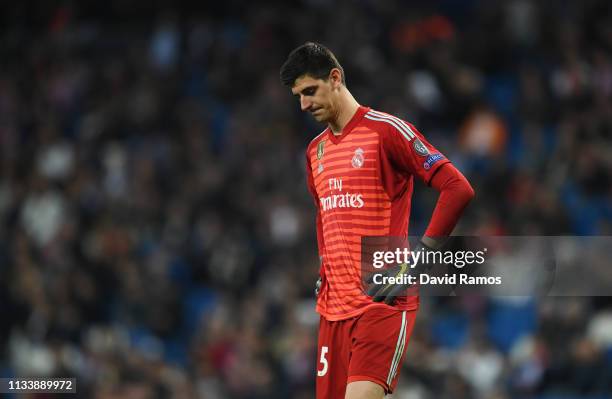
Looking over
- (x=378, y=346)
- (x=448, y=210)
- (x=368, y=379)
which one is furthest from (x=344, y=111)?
(x=368, y=379)

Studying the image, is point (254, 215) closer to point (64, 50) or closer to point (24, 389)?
point (24, 389)

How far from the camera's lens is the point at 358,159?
5.83m

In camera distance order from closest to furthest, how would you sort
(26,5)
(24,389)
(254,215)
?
(24,389) → (254,215) → (26,5)

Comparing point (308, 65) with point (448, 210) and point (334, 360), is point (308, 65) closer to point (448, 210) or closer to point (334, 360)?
point (448, 210)

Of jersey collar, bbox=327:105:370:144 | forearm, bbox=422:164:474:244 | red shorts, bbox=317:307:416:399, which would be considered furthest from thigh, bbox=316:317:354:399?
jersey collar, bbox=327:105:370:144

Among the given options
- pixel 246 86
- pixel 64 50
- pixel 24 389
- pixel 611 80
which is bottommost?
pixel 24 389

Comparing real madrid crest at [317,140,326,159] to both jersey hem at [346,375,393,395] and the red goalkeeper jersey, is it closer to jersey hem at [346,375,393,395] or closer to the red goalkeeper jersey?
the red goalkeeper jersey

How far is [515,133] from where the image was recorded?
1301 cm

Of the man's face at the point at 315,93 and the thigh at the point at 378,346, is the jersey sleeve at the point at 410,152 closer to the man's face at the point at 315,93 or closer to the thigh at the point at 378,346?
the man's face at the point at 315,93

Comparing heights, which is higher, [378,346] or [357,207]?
[357,207]

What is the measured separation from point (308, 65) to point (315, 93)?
15 centimetres

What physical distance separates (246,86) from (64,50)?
12.0 feet

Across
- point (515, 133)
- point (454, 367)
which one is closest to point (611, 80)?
point (515, 133)

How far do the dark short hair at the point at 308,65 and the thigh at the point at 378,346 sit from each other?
1.28 meters
